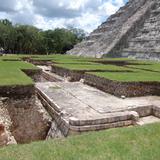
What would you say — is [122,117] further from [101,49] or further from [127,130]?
[101,49]

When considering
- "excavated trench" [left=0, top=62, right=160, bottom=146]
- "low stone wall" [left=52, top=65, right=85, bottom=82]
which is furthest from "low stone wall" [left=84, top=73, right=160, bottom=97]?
"low stone wall" [left=52, top=65, right=85, bottom=82]

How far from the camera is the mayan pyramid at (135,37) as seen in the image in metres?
27.5

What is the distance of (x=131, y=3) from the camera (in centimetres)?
4247

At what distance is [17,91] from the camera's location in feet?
30.3

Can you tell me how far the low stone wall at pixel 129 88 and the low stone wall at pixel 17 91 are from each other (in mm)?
3301

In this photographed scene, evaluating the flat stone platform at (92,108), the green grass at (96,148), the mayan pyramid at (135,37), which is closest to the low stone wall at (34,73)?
the flat stone platform at (92,108)

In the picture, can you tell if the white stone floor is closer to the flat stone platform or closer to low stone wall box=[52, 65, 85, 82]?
the flat stone platform

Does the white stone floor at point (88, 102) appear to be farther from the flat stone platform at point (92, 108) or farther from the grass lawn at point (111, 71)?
the grass lawn at point (111, 71)

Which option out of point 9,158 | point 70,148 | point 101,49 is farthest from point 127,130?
point 101,49

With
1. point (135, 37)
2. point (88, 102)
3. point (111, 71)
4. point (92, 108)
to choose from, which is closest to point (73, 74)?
point (111, 71)

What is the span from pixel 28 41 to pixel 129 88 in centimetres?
4838

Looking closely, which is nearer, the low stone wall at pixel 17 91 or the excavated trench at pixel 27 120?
the excavated trench at pixel 27 120

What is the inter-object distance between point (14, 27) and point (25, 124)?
51502mm

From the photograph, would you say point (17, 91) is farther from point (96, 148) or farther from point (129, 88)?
point (96, 148)
